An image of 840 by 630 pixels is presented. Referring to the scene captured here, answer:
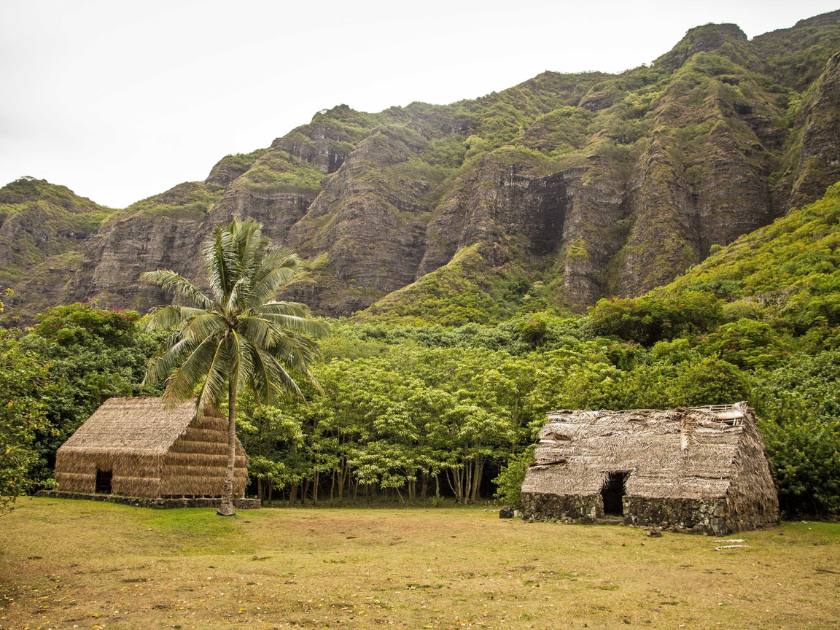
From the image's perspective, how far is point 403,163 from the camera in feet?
359

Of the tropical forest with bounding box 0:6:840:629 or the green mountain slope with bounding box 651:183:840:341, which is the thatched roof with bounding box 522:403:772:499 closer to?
the tropical forest with bounding box 0:6:840:629

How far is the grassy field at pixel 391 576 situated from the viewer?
25.1 feet

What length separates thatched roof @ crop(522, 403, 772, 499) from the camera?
16.0m

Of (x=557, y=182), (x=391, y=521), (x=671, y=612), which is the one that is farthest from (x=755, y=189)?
(x=671, y=612)

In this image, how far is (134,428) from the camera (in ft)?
64.8

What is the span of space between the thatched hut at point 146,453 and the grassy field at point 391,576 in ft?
6.65

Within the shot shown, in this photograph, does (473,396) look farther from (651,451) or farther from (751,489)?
(751,489)

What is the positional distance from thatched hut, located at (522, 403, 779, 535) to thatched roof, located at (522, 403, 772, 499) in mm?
27

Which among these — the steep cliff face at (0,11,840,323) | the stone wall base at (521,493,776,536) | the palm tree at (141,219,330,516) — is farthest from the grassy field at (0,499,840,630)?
the steep cliff face at (0,11,840,323)

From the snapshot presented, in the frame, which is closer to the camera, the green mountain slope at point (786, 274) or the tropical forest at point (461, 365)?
the tropical forest at point (461, 365)

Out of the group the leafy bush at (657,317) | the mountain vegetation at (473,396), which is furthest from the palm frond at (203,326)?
the leafy bush at (657,317)

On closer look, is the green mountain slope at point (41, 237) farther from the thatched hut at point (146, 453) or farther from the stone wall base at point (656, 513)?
the stone wall base at point (656, 513)

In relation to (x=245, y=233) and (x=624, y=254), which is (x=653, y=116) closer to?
(x=624, y=254)

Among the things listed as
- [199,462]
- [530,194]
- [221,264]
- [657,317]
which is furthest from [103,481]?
[530,194]
